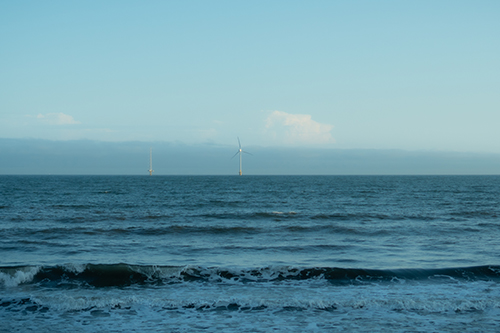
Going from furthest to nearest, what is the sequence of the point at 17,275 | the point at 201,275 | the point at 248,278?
the point at 201,275
the point at 248,278
the point at 17,275

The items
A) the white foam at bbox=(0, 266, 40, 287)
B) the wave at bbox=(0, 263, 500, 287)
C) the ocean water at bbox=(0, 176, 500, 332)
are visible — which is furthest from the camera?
the wave at bbox=(0, 263, 500, 287)

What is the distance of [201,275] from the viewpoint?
1532cm

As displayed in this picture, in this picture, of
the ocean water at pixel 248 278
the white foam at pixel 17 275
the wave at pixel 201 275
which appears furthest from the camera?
the wave at pixel 201 275

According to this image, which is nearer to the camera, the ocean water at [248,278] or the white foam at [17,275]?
the ocean water at [248,278]

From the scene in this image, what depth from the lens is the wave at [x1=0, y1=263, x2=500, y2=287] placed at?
14695 millimetres

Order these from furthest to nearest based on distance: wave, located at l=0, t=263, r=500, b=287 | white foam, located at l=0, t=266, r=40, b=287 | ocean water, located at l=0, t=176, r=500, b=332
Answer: wave, located at l=0, t=263, r=500, b=287 < white foam, located at l=0, t=266, r=40, b=287 < ocean water, located at l=0, t=176, r=500, b=332

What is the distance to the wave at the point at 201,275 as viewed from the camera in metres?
14.7

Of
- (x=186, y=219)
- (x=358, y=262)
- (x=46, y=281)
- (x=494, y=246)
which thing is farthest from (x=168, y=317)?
(x=186, y=219)

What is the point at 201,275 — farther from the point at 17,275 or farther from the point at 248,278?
the point at 17,275

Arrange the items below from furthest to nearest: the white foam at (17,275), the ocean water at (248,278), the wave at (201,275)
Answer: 1. the wave at (201,275)
2. the white foam at (17,275)
3. the ocean water at (248,278)

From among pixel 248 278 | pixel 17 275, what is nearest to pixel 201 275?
pixel 248 278

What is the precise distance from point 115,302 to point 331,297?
6614 millimetres

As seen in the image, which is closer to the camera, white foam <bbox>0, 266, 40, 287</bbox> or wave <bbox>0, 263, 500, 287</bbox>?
white foam <bbox>0, 266, 40, 287</bbox>

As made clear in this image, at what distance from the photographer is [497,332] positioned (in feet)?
31.7
